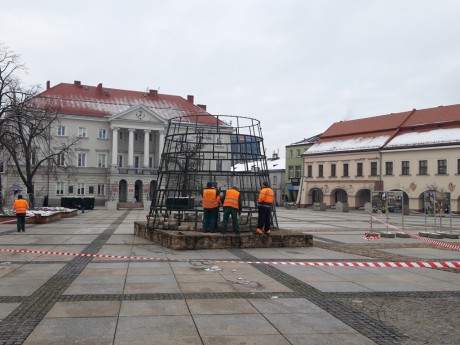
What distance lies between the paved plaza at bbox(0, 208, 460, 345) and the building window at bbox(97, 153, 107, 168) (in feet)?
197

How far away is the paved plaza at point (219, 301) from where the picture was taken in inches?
215

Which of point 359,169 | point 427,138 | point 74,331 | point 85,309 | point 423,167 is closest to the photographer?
point 74,331

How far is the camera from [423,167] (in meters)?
52.8

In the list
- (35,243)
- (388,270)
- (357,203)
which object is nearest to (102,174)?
(357,203)

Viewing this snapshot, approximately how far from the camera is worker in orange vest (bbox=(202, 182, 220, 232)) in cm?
1379

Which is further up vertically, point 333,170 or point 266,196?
point 333,170

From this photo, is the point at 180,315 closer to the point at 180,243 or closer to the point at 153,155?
the point at 180,243

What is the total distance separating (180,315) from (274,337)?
1.47 meters

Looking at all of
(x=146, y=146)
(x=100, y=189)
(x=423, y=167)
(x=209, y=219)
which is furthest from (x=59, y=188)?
(x=209, y=219)

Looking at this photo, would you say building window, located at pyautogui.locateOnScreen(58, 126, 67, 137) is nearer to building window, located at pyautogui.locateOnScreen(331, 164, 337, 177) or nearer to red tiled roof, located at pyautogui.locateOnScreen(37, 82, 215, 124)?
red tiled roof, located at pyautogui.locateOnScreen(37, 82, 215, 124)

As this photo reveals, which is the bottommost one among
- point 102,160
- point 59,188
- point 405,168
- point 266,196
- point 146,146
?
point 266,196

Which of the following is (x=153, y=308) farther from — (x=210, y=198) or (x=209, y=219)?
(x=209, y=219)

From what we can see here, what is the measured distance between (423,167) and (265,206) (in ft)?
147

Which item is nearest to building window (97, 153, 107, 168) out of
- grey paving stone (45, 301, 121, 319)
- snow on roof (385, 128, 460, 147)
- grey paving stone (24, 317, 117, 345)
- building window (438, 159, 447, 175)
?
snow on roof (385, 128, 460, 147)
